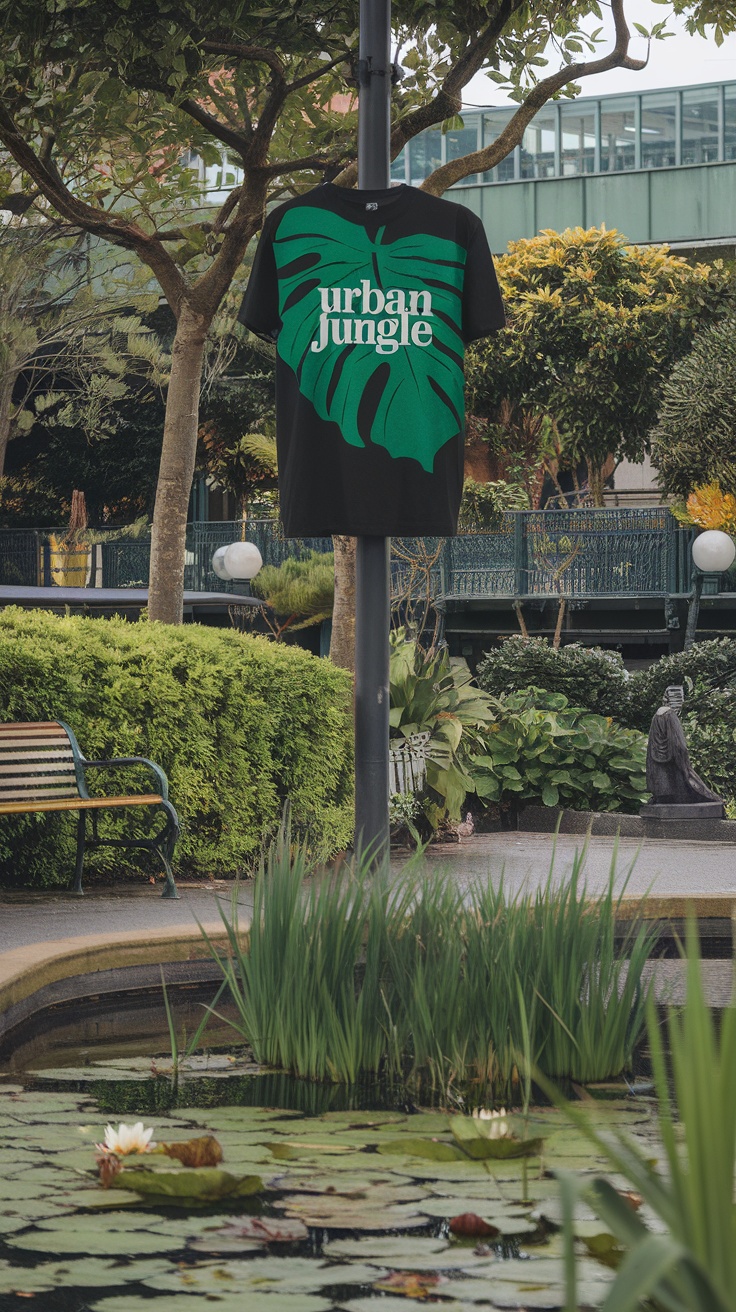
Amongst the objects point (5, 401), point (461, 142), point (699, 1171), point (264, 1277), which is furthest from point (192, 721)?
point (461, 142)

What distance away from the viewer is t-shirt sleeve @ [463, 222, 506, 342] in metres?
7.32

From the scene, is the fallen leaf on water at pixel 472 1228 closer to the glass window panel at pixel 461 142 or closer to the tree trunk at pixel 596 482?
the tree trunk at pixel 596 482

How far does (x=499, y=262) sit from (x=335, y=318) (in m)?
21.3

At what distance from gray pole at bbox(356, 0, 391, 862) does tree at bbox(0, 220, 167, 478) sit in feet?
63.2

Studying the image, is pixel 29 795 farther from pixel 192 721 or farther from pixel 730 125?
pixel 730 125

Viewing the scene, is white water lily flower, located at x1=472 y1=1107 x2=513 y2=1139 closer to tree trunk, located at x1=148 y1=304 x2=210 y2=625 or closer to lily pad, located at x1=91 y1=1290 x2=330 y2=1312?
lily pad, located at x1=91 y1=1290 x2=330 y2=1312

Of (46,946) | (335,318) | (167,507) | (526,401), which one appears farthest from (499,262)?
(46,946)

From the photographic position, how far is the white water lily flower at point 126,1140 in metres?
3.58

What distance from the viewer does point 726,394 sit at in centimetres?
2045

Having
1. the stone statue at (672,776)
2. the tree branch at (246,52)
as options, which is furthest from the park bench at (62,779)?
the stone statue at (672,776)

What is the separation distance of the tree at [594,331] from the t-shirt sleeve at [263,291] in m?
19.5

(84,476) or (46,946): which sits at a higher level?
(84,476)

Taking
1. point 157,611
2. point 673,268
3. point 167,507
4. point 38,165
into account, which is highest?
point 673,268

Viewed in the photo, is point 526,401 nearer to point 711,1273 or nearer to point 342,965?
point 342,965
